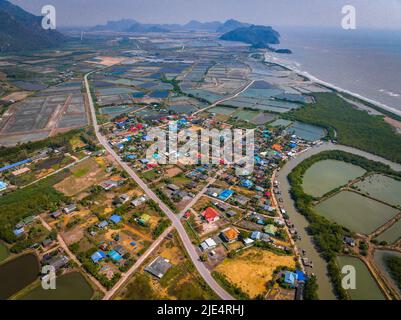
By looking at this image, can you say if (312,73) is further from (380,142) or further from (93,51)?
(93,51)

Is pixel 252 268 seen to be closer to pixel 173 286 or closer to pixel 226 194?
pixel 173 286

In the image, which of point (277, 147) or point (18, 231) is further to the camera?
point (277, 147)

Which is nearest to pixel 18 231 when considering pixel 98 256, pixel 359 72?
pixel 98 256

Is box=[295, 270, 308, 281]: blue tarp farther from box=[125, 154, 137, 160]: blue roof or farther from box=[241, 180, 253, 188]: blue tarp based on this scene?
box=[125, 154, 137, 160]: blue roof

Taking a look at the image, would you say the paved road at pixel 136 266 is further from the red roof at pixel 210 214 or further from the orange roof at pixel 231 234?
the orange roof at pixel 231 234

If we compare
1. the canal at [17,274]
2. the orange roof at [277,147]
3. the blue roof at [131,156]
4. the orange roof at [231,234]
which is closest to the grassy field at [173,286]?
the orange roof at [231,234]

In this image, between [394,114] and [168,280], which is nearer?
[168,280]

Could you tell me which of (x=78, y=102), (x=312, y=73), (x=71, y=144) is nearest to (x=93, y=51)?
Result: (x=78, y=102)

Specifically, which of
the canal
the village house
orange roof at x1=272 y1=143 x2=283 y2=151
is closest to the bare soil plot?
the canal
